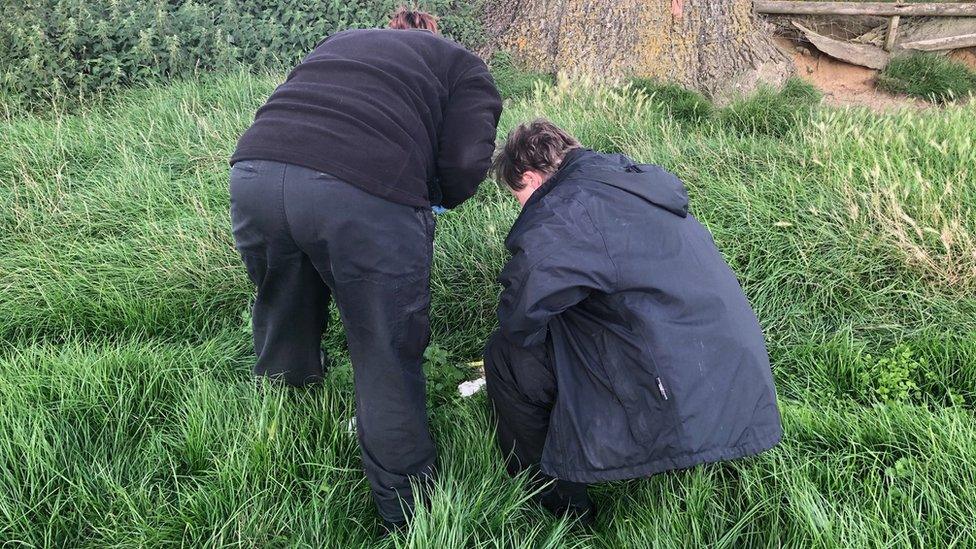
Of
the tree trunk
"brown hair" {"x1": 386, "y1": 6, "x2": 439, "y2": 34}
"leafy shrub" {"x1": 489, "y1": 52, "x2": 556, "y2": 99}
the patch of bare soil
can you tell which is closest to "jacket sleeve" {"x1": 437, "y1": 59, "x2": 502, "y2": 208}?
"brown hair" {"x1": 386, "y1": 6, "x2": 439, "y2": 34}

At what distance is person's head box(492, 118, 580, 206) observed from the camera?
89.3 inches

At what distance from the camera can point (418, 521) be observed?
192 cm

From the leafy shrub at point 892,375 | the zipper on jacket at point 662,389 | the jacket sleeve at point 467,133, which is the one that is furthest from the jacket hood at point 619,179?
the leafy shrub at point 892,375

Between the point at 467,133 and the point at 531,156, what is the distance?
0.24 m

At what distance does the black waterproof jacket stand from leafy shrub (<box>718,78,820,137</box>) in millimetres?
2766

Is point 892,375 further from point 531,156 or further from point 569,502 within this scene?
point 531,156

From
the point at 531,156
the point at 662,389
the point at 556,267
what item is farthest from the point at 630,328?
the point at 531,156

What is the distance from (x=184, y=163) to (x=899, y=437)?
4.18 meters

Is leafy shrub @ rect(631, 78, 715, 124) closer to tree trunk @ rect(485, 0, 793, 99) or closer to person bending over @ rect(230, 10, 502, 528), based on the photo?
tree trunk @ rect(485, 0, 793, 99)

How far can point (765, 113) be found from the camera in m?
4.54

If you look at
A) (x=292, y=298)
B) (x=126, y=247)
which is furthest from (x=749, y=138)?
(x=126, y=247)

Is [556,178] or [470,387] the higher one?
[556,178]

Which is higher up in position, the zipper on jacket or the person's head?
the person's head

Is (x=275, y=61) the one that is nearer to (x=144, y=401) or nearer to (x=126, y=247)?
(x=126, y=247)
